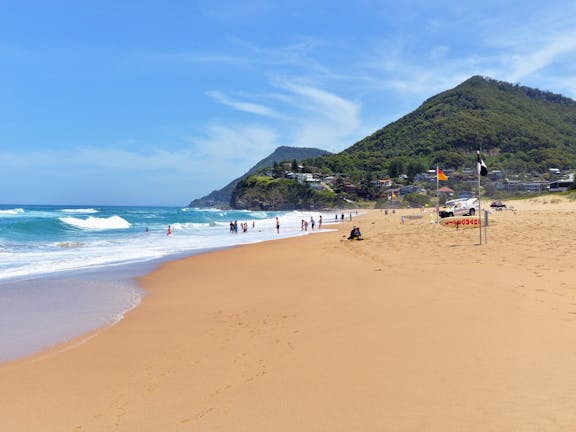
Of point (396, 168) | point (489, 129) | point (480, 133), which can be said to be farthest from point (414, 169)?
point (489, 129)

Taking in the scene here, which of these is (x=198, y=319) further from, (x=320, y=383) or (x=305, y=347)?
(x=320, y=383)

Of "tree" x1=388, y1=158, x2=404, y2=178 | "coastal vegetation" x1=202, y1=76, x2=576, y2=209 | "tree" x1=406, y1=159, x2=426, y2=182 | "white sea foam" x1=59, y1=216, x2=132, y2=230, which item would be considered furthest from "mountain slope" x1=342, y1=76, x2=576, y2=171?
"white sea foam" x1=59, y1=216, x2=132, y2=230

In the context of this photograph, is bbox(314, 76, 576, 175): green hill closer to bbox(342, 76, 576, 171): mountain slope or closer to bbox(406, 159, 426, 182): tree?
bbox(342, 76, 576, 171): mountain slope

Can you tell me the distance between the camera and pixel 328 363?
4.91 metres

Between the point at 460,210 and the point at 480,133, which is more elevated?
the point at 480,133

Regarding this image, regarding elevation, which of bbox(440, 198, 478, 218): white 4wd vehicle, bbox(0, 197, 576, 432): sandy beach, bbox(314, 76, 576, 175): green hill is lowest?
bbox(0, 197, 576, 432): sandy beach

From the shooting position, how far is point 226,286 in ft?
37.1

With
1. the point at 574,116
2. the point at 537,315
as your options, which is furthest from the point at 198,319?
the point at 574,116

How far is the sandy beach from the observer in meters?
3.64

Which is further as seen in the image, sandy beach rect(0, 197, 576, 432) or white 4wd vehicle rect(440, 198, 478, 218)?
white 4wd vehicle rect(440, 198, 478, 218)

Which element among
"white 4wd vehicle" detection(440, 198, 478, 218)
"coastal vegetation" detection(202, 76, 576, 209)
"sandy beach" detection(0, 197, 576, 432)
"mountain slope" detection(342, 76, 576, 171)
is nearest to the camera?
"sandy beach" detection(0, 197, 576, 432)

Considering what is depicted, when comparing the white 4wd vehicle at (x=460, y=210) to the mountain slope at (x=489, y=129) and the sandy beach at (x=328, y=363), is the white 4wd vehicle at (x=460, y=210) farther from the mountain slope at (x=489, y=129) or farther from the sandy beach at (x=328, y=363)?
the mountain slope at (x=489, y=129)

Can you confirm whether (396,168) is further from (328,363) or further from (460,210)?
(328,363)

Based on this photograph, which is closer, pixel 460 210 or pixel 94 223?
pixel 460 210
